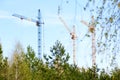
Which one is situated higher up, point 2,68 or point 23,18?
point 23,18

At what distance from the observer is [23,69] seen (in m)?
47.7

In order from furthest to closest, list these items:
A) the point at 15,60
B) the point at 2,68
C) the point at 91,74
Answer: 1. the point at 15,60
2. the point at 2,68
3. the point at 91,74

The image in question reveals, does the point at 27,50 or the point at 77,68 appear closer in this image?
the point at 77,68

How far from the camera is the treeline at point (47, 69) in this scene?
32.9 metres

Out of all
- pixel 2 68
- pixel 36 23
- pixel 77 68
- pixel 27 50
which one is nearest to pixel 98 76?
pixel 77 68

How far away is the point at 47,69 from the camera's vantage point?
36531 mm

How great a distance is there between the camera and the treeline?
1297 inches

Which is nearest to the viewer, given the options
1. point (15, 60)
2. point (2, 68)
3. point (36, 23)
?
point (2, 68)

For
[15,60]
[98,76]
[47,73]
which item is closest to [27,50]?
[15,60]

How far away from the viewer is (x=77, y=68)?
36.4 metres

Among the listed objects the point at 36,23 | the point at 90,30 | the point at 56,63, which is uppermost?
the point at 36,23

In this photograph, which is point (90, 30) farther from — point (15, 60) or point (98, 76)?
point (15, 60)

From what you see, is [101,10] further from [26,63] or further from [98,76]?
[26,63]

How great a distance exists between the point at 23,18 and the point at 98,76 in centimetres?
6119
